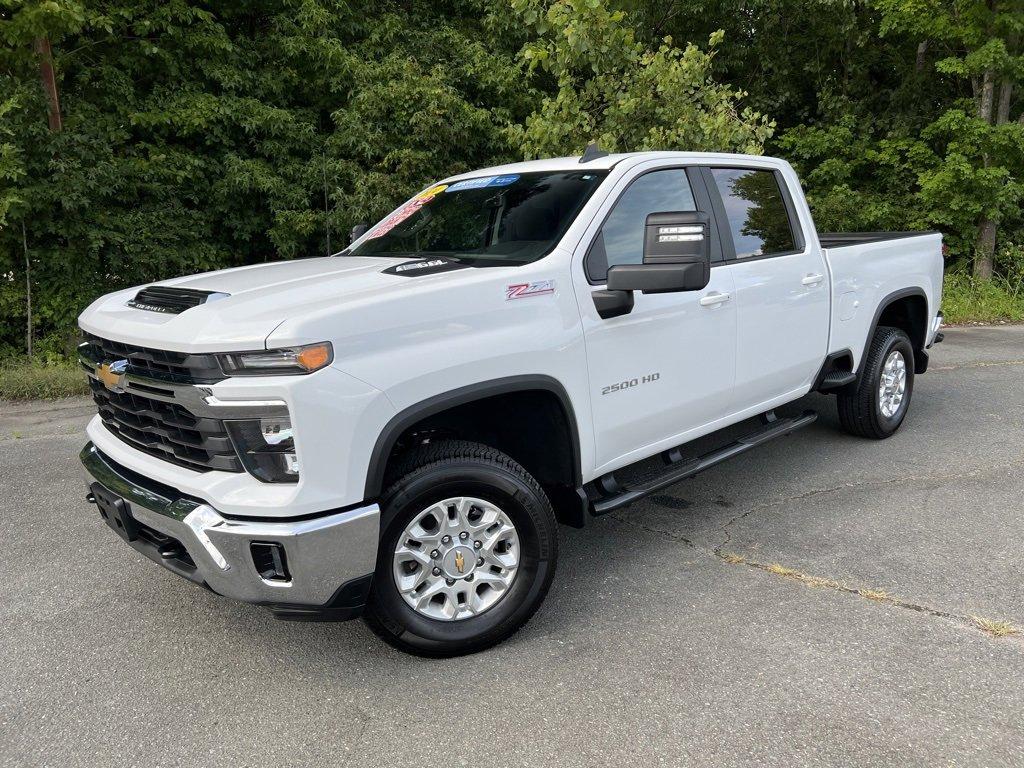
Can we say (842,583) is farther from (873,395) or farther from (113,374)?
(113,374)

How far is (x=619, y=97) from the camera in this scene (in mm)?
8484

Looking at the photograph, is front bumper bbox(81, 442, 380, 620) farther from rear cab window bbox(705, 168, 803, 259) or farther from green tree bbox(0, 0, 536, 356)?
green tree bbox(0, 0, 536, 356)

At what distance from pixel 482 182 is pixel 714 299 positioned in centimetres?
137

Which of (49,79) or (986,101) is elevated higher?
(49,79)

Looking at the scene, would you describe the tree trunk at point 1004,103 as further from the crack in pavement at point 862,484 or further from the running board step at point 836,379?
the running board step at point 836,379

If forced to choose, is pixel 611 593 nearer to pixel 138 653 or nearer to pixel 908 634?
pixel 908 634

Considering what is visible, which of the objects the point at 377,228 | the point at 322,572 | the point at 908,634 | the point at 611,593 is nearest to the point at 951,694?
the point at 908,634

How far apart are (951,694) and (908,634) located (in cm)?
40

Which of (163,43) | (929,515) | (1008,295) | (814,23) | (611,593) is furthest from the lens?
(814,23)

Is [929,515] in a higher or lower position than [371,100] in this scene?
lower

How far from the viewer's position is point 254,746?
8.61 feet

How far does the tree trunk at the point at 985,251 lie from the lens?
1329 centimetres

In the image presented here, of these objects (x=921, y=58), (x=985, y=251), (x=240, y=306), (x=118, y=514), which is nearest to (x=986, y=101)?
(x=985, y=251)

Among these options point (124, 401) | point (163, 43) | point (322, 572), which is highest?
point (163, 43)
